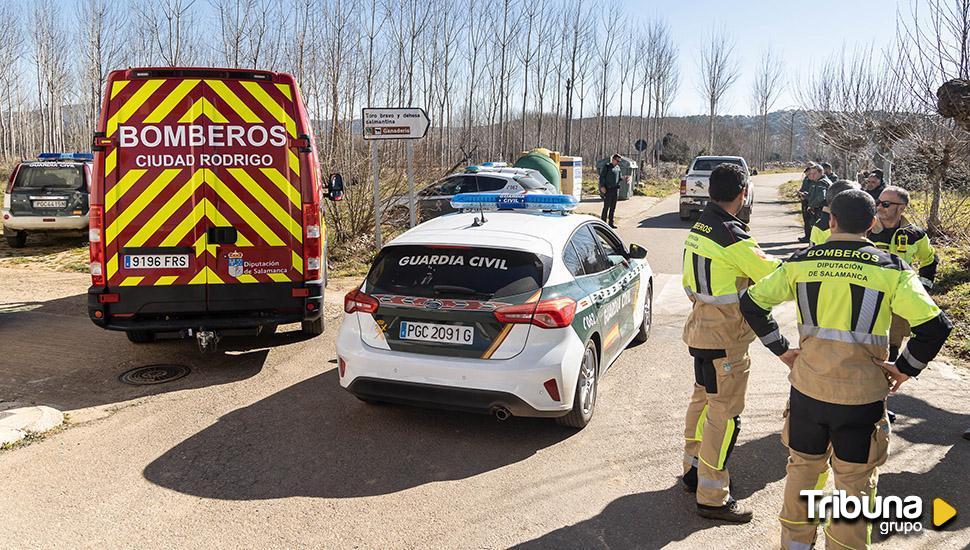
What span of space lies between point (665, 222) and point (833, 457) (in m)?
17.1

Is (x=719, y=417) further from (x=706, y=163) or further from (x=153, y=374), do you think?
(x=706, y=163)

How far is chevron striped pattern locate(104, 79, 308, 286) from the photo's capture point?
573cm

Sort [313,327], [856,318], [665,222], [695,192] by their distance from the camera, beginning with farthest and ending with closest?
[665,222], [695,192], [313,327], [856,318]

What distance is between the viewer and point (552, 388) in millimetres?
4402

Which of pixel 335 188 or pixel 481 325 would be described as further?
pixel 335 188

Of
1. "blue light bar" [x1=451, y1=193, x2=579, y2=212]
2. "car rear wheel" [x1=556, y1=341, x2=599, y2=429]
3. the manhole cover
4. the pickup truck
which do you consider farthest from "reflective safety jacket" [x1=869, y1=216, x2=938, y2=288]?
the pickup truck

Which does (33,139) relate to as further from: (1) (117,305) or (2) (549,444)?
(2) (549,444)

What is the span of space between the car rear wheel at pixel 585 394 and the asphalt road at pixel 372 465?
0.36 ft

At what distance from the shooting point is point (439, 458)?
441 cm

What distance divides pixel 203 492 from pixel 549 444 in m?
2.20

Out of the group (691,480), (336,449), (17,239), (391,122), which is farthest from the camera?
(17,239)

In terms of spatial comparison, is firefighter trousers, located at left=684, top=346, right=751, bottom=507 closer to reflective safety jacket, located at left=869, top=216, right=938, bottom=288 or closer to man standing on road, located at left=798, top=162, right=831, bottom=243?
reflective safety jacket, located at left=869, top=216, right=938, bottom=288

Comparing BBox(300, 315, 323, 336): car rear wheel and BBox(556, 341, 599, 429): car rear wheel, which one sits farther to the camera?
BBox(300, 315, 323, 336): car rear wheel

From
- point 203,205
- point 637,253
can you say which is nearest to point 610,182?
point 637,253
